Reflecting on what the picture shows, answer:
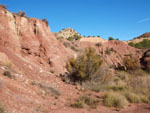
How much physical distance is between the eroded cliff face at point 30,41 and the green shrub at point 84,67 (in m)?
2.92

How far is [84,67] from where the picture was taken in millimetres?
11492

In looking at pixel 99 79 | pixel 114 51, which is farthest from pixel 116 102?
pixel 114 51

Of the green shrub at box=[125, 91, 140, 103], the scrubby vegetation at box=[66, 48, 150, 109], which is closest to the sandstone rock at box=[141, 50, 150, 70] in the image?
the scrubby vegetation at box=[66, 48, 150, 109]

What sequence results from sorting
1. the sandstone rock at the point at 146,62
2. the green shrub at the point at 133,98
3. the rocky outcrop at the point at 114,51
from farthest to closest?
the rocky outcrop at the point at 114,51 < the sandstone rock at the point at 146,62 < the green shrub at the point at 133,98

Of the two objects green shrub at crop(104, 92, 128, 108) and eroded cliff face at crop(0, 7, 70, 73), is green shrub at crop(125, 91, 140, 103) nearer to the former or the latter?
green shrub at crop(104, 92, 128, 108)

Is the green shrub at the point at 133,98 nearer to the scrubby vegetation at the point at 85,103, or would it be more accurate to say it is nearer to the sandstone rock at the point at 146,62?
the scrubby vegetation at the point at 85,103

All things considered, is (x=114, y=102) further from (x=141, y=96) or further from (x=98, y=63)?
(x=98, y=63)

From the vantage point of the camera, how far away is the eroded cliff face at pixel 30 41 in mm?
13241

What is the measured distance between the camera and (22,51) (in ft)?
45.1

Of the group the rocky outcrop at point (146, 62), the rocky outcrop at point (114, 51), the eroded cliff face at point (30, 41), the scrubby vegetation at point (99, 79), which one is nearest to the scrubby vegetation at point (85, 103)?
the scrubby vegetation at point (99, 79)

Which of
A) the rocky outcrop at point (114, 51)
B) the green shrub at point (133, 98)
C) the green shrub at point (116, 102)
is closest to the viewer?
the green shrub at point (116, 102)

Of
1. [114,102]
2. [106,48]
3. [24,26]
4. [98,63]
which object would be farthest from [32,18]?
[106,48]

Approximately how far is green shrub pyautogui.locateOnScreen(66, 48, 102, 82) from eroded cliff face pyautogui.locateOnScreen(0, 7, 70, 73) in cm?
292

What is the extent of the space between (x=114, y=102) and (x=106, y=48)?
1173 inches
